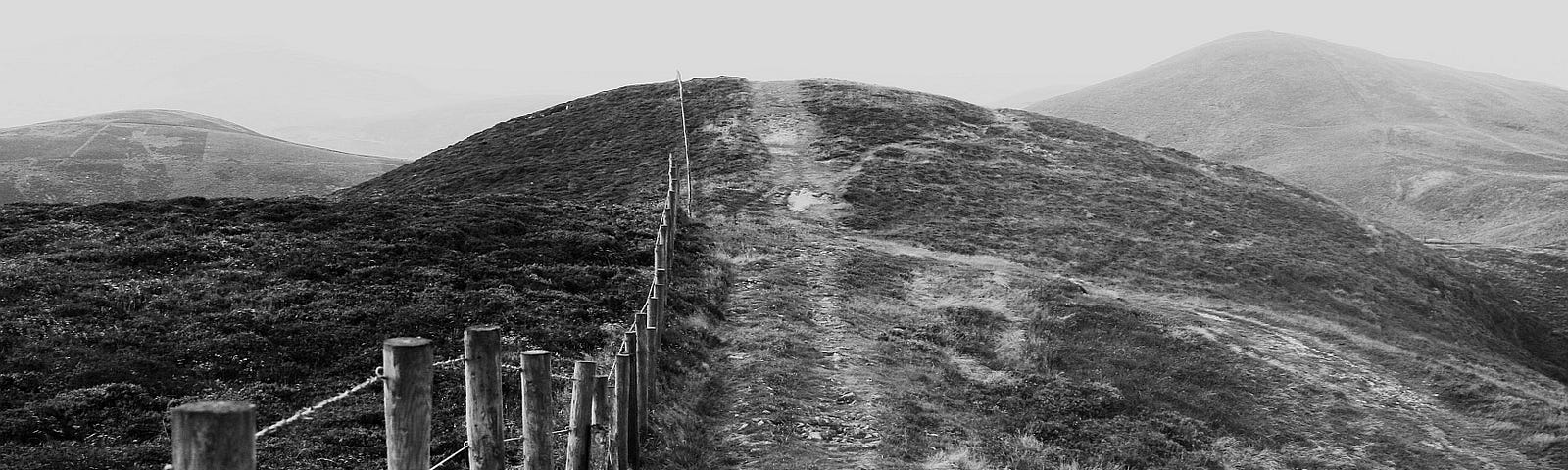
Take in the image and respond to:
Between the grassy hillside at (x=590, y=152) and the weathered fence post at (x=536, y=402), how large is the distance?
75.4 ft

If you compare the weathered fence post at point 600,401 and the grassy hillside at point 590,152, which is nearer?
the weathered fence post at point 600,401

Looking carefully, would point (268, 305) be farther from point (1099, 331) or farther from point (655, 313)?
point (1099, 331)

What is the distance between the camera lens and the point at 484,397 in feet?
18.9

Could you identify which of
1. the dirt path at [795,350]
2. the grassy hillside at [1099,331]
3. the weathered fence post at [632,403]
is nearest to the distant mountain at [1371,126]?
the grassy hillside at [1099,331]

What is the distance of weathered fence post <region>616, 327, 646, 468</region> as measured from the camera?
30.5 ft

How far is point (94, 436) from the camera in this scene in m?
9.66

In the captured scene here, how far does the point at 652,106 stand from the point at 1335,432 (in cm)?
3864

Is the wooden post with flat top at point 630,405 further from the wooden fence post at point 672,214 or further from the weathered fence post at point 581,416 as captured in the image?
the wooden fence post at point 672,214

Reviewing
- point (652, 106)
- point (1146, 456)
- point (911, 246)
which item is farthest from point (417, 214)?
point (652, 106)

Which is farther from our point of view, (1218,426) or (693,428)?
(1218,426)

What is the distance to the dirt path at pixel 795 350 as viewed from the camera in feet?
40.4

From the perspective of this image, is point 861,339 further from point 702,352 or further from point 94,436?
point 94,436

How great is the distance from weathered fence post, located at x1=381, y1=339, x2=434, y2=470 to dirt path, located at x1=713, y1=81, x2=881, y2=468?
7.25m

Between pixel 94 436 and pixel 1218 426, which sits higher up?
pixel 94 436
